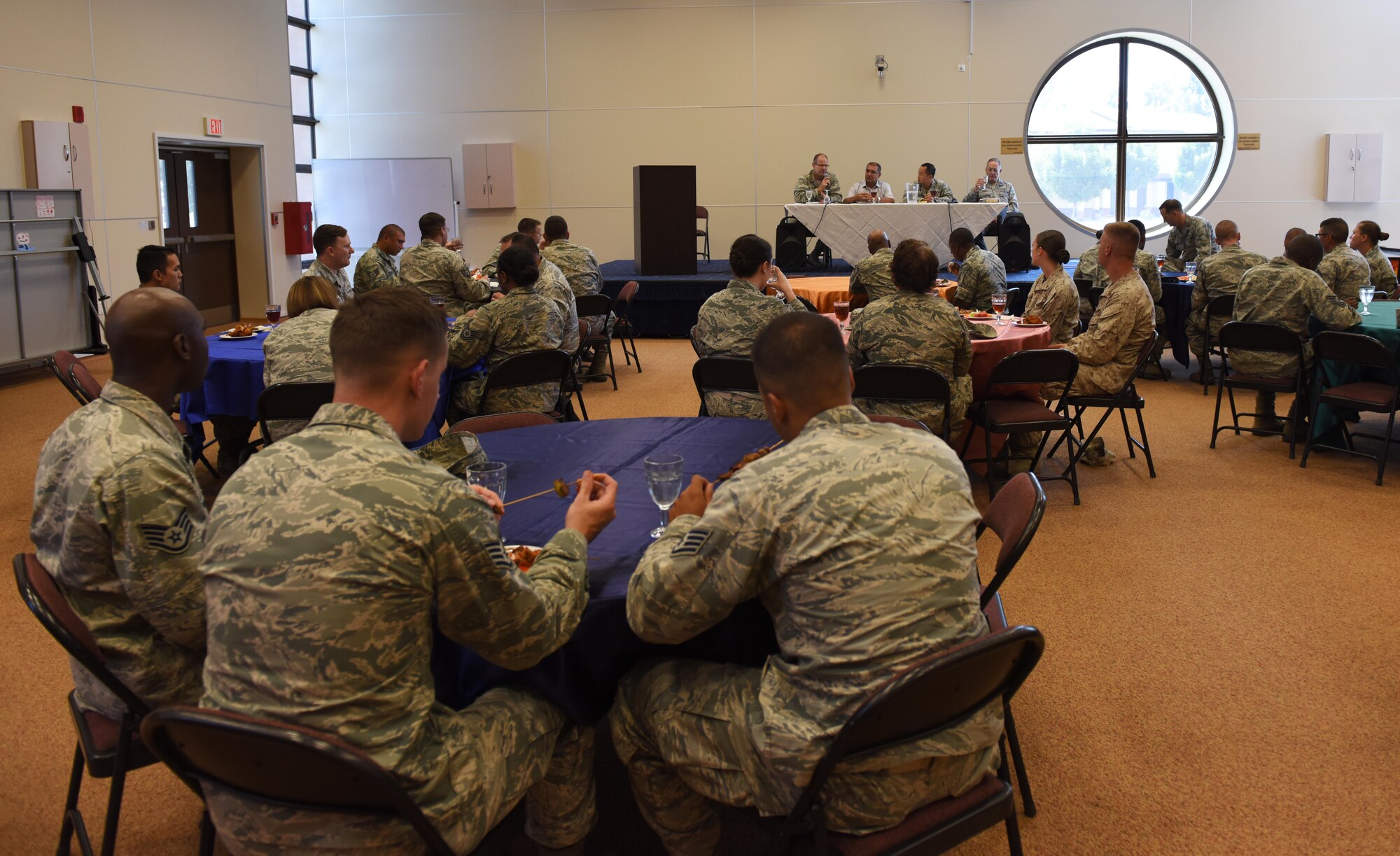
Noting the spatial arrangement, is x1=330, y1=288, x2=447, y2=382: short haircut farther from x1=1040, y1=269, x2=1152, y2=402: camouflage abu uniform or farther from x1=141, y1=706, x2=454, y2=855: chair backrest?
x1=1040, y1=269, x2=1152, y2=402: camouflage abu uniform

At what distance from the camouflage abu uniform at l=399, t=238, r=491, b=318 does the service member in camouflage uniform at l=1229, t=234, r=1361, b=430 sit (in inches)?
198

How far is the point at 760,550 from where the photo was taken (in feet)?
5.85

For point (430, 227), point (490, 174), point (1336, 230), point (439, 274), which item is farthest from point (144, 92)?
point (1336, 230)

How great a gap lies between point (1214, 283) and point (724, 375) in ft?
16.4

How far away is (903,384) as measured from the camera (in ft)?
14.9

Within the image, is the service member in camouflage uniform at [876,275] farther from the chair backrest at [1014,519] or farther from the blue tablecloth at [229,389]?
the chair backrest at [1014,519]

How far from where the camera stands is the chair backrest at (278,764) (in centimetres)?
150

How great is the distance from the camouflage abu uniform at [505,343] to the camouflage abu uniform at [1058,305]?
3.01 m

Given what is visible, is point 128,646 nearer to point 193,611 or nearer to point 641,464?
point 193,611

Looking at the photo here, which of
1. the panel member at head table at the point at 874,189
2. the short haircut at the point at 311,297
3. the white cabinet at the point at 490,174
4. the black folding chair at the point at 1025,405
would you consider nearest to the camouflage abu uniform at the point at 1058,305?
the black folding chair at the point at 1025,405

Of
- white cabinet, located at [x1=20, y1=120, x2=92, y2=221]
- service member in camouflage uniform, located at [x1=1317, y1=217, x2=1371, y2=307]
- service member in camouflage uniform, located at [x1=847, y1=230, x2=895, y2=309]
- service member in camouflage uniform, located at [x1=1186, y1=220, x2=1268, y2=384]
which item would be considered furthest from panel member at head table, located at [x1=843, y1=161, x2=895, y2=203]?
white cabinet, located at [x1=20, y1=120, x2=92, y2=221]

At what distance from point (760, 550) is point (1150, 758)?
1783mm

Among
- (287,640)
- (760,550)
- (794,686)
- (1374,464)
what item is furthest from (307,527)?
(1374,464)

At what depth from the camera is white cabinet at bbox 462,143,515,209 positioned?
13.9 metres
